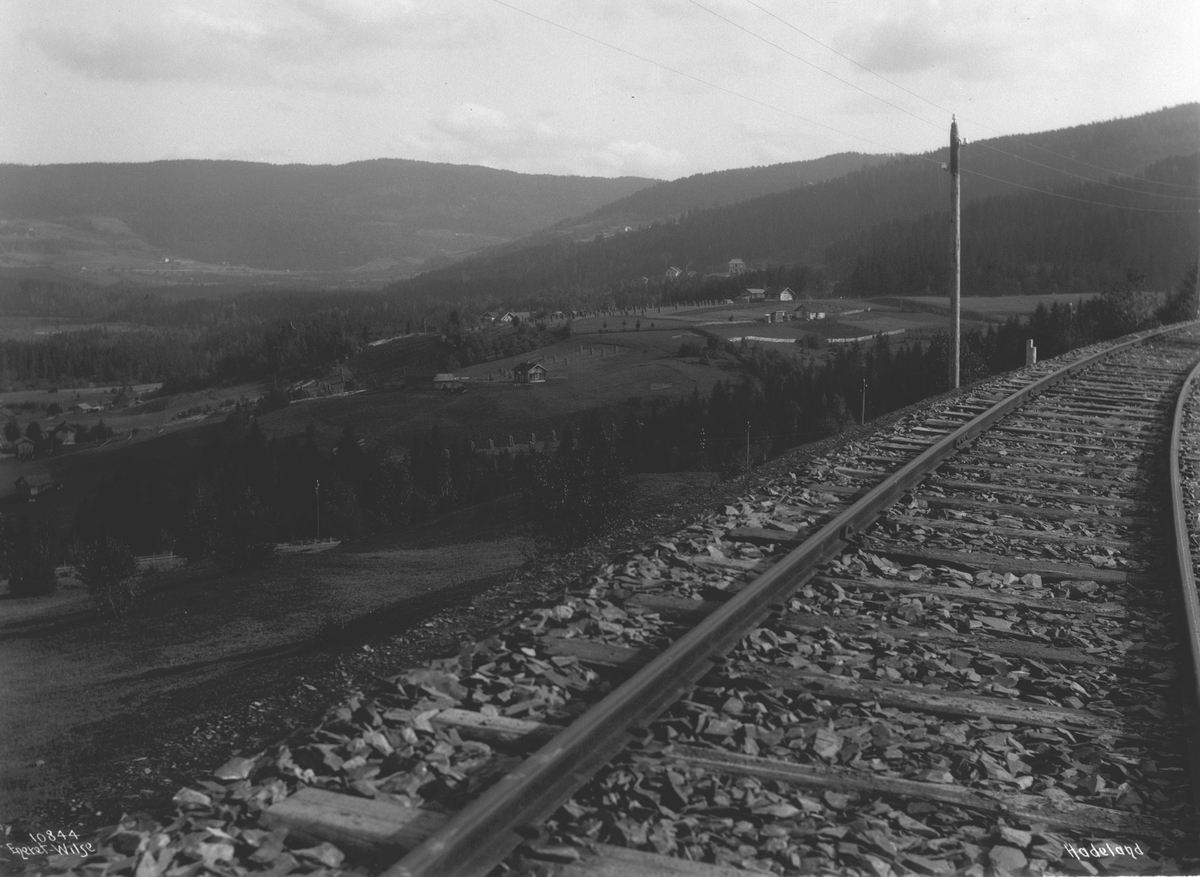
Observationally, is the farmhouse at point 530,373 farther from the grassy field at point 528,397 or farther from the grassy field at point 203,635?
the grassy field at point 203,635

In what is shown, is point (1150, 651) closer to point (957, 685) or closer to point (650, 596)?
point (957, 685)

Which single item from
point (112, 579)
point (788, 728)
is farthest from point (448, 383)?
point (788, 728)

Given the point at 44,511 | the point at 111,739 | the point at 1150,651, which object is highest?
the point at 1150,651

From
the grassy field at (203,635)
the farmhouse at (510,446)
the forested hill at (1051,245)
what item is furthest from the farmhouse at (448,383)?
the forested hill at (1051,245)

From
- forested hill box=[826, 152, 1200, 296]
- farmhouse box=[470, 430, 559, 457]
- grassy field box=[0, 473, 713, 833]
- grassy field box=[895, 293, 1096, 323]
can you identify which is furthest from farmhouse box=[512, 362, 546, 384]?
forested hill box=[826, 152, 1200, 296]

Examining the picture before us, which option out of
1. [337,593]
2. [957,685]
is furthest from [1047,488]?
[337,593]

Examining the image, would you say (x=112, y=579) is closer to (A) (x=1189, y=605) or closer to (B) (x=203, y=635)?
(B) (x=203, y=635)
